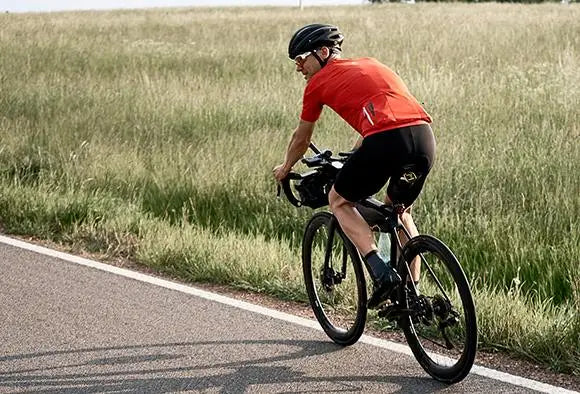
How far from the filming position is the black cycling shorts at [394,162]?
4.75m

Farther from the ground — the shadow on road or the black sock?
the black sock

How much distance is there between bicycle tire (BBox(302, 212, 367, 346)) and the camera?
525 centimetres

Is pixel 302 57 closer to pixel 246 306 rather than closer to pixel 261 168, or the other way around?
pixel 246 306

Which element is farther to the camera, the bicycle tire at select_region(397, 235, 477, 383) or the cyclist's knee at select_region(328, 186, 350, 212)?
the cyclist's knee at select_region(328, 186, 350, 212)

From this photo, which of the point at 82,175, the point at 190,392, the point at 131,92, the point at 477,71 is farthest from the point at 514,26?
the point at 190,392

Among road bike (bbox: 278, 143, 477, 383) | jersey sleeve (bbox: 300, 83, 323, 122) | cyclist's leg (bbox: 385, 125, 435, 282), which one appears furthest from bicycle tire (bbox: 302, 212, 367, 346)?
jersey sleeve (bbox: 300, 83, 323, 122)

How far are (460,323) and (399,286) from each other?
1.20ft

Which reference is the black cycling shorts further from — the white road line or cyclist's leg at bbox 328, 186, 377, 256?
the white road line

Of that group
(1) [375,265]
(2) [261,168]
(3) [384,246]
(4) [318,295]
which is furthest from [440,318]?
(2) [261,168]

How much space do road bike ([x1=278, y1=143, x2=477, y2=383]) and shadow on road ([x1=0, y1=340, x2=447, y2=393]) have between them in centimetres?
18

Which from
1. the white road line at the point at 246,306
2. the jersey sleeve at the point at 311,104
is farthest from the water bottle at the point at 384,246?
the jersey sleeve at the point at 311,104

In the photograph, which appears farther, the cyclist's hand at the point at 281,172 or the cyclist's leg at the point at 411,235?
the cyclist's hand at the point at 281,172

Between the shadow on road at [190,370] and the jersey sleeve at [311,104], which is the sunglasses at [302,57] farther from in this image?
the shadow on road at [190,370]

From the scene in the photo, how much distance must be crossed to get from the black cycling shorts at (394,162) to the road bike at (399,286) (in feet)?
0.45
